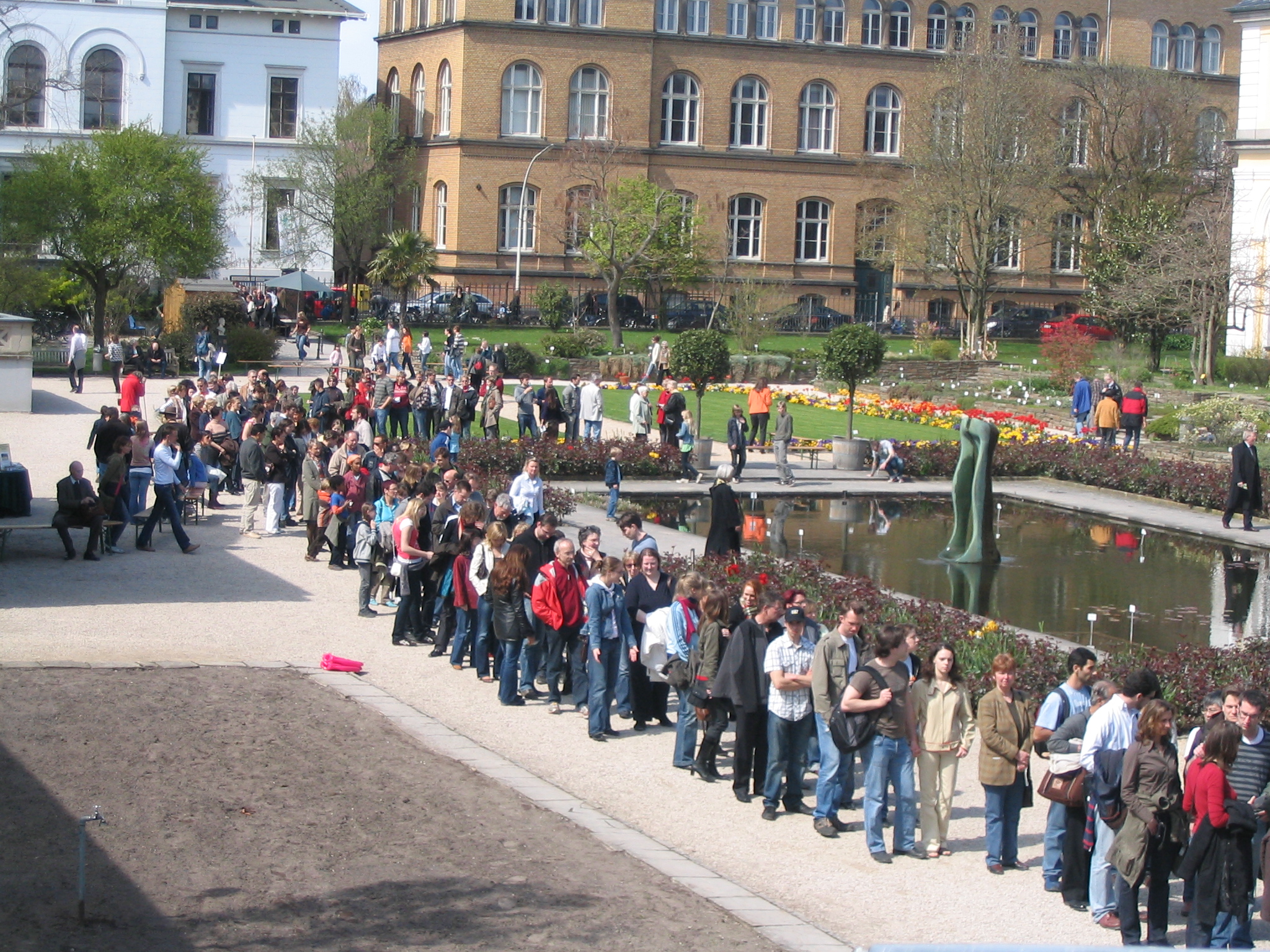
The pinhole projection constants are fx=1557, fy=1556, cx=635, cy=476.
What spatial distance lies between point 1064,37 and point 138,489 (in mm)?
58018

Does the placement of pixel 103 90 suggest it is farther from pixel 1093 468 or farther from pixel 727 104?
pixel 1093 468

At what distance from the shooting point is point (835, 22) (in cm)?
6631

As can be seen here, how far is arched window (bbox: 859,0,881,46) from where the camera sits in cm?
6644

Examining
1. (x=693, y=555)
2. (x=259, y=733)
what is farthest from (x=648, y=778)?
(x=693, y=555)

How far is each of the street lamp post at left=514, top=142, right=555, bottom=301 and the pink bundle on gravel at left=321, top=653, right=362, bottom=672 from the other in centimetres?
4737

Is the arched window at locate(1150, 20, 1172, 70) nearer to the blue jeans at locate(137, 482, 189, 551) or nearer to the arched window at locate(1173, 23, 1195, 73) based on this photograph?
the arched window at locate(1173, 23, 1195, 73)

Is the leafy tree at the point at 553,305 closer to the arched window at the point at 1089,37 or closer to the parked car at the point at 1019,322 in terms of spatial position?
the parked car at the point at 1019,322

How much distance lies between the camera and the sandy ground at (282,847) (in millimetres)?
8023

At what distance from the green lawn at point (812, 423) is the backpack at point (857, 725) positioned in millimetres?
22678

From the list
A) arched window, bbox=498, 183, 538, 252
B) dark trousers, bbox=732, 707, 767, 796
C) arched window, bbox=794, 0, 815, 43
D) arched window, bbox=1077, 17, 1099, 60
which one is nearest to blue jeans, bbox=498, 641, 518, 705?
dark trousers, bbox=732, 707, 767, 796

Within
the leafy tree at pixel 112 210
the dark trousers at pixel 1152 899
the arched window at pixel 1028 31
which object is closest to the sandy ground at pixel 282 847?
the dark trousers at pixel 1152 899

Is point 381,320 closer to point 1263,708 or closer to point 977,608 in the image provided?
point 977,608

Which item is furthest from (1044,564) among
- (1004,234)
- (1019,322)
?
(1019,322)

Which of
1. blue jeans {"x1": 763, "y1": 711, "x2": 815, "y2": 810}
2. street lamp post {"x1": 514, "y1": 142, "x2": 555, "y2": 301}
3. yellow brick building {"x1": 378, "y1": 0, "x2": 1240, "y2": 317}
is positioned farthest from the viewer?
Result: yellow brick building {"x1": 378, "y1": 0, "x2": 1240, "y2": 317}
